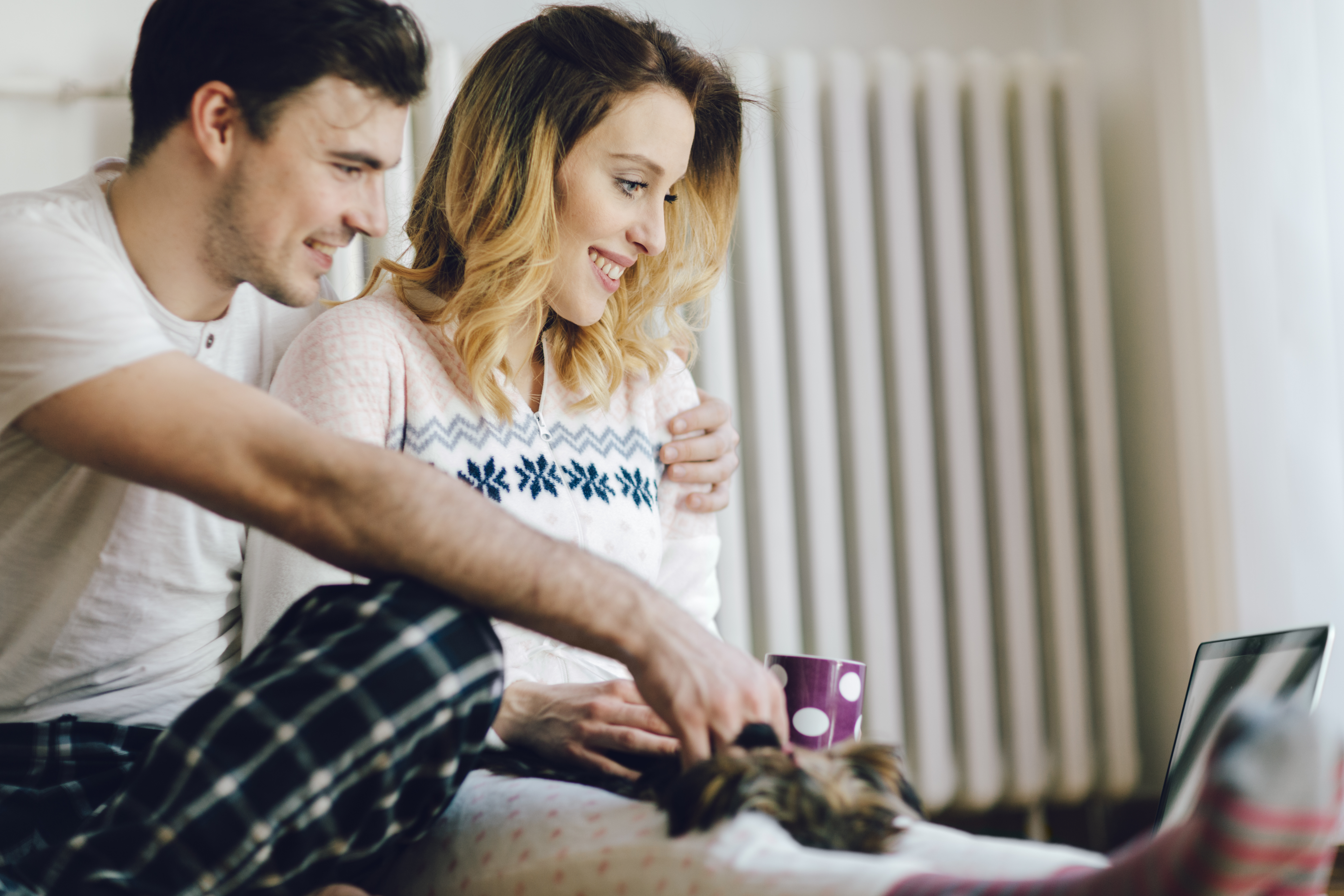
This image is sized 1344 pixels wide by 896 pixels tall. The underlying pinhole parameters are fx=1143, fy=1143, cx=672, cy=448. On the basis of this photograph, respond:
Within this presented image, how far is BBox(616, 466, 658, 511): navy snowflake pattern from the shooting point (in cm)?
123

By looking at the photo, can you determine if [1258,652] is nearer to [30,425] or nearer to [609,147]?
[609,147]

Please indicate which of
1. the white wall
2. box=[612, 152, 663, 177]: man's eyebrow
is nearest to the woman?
box=[612, 152, 663, 177]: man's eyebrow

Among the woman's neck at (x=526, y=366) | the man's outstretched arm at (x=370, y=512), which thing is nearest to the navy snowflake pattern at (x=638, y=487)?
the woman's neck at (x=526, y=366)

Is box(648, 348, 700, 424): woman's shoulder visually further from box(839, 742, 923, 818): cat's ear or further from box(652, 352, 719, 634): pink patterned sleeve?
box(839, 742, 923, 818): cat's ear

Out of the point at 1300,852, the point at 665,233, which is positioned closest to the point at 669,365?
the point at 665,233

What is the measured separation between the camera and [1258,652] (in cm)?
127

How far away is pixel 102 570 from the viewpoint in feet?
3.28

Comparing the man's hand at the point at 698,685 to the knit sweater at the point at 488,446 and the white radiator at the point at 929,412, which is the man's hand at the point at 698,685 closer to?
the knit sweater at the point at 488,446

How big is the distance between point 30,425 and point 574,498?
51 cm

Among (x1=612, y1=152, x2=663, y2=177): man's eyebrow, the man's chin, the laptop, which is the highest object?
(x1=612, y1=152, x2=663, y2=177): man's eyebrow

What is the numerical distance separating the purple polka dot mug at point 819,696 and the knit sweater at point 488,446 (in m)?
0.20

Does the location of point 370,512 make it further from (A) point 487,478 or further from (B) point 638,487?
(B) point 638,487

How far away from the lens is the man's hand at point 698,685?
73cm

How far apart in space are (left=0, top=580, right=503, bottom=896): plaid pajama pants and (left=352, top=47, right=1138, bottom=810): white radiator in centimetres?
116
